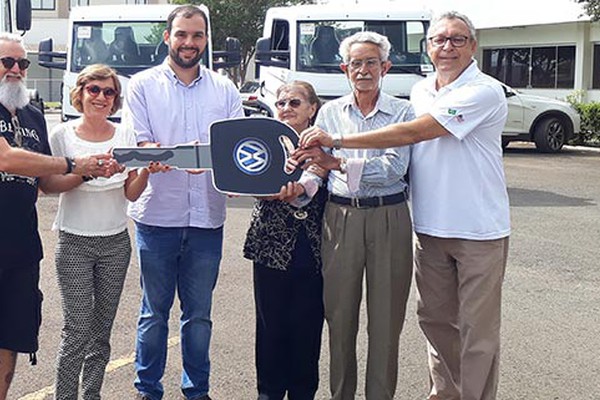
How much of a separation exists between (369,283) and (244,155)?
936 millimetres

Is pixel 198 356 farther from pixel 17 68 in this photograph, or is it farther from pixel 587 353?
pixel 587 353

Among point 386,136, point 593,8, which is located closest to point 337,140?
point 386,136

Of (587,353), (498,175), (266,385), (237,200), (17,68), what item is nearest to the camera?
(17,68)

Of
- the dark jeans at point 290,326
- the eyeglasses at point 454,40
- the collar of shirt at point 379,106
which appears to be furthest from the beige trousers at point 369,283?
the eyeglasses at point 454,40

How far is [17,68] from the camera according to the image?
12.7ft

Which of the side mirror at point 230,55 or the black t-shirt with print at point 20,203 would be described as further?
the side mirror at point 230,55

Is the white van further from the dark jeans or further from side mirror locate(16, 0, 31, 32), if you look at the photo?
the dark jeans

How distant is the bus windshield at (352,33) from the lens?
12.6 meters

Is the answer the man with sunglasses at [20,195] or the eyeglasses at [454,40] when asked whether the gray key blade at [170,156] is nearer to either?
the man with sunglasses at [20,195]

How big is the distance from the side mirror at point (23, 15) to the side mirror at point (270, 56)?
371 centimetres

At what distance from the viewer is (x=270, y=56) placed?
1311cm

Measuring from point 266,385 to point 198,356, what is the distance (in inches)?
16.5

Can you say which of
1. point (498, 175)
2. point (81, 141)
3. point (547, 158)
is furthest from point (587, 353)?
point (547, 158)

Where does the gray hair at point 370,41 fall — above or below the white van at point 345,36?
below
